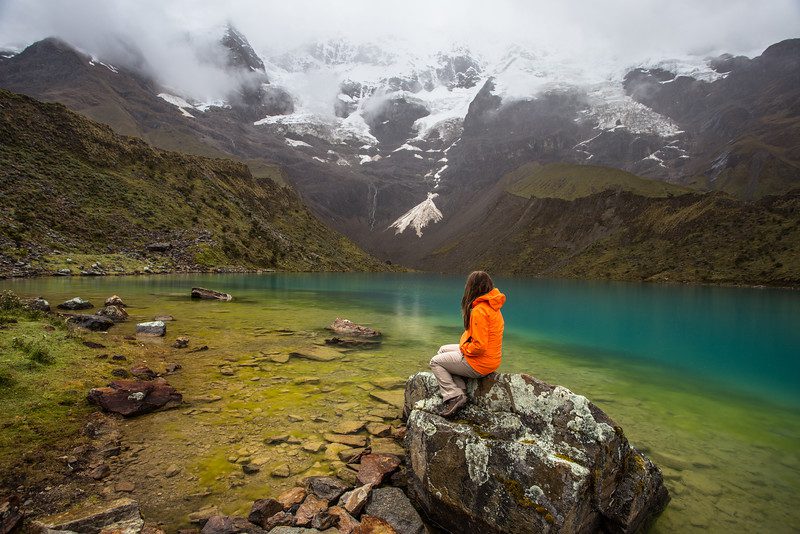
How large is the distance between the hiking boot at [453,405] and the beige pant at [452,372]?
7 cm

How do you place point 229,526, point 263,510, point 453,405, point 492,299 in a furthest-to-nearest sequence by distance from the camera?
1. point 492,299
2. point 453,405
3. point 263,510
4. point 229,526

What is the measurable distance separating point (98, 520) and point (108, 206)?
97028 mm

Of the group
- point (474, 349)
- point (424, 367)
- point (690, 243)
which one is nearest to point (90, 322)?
point (424, 367)

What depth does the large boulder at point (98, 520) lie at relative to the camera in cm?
551

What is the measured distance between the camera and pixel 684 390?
1797 cm

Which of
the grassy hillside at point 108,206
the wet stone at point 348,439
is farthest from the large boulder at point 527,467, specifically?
the grassy hillside at point 108,206

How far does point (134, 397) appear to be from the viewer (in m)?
10.5

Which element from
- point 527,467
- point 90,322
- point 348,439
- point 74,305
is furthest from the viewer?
point 74,305

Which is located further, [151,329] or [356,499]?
[151,329]

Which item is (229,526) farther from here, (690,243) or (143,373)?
(690,243)

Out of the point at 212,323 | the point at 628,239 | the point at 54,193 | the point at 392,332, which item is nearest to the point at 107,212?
the point at 54,193

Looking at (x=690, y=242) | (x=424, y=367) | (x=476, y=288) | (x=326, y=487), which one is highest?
(x=690, y=242)

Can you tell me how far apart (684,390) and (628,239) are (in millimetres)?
181028

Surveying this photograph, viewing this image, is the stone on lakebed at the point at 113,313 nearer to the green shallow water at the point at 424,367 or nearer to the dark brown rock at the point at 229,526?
the green shallow water at the point at 424,367
